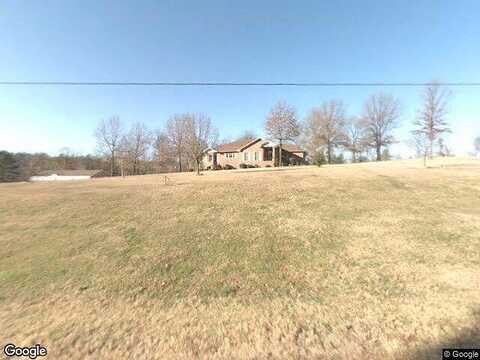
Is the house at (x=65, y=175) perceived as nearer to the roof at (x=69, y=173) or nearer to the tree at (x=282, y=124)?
the roof at (x=69, y=173)

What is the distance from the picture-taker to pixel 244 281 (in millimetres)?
5609

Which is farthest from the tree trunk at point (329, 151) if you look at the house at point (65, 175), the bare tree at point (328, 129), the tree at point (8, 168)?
the tree at point (8, 168)

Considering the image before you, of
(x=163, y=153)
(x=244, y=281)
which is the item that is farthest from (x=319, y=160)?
(x=163, y=153)

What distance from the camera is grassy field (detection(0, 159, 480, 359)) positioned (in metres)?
3.83

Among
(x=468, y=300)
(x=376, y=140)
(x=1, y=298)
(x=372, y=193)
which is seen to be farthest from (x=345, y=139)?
(x=1, y=298)

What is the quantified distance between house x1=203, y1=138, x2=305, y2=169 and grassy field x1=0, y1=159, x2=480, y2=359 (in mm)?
36436

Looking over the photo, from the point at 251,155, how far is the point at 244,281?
43239 millimetres

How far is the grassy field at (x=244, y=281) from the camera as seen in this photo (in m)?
3.83

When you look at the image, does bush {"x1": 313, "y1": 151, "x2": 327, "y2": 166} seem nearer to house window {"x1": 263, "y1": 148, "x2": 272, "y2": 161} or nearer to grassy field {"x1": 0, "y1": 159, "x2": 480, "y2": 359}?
house window {"x1": 263, "y1": 148, "x2": 272, "y2": 161}

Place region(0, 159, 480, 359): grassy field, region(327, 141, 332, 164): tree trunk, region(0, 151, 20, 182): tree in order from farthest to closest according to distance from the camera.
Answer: region(0, 151, 20, 182): tree
region(327, 141, 332, 164): tree trunk
region(0, 159, 480, 359): grassy field

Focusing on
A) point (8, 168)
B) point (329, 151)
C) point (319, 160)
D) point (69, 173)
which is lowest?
point (69, 173)

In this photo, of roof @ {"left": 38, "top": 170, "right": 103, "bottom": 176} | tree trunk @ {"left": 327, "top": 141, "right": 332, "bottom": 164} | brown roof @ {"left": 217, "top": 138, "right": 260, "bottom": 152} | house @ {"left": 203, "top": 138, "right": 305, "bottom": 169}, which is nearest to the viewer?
house @ {"left": 203, "top": 138, "right": 305, "bottom": 169}

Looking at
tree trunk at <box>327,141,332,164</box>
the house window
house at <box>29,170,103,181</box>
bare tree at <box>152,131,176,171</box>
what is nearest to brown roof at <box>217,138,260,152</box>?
the house window

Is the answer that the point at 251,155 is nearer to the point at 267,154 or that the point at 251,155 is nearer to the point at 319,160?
the point at 267,154
